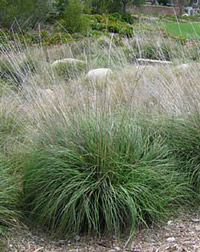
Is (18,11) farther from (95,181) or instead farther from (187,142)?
(95,181)

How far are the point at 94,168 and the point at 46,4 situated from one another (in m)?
12.9

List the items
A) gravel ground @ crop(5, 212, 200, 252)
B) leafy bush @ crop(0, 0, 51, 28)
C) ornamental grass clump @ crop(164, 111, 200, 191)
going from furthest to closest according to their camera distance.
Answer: leafy bush @ crop(0, 0, 51, 28) → ornamental grass clump @ crop(164, 111, 200, 191) → gravel ground @ crop(5, 212, 200, 252)

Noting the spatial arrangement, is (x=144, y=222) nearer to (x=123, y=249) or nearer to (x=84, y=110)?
(x=123, y=249)

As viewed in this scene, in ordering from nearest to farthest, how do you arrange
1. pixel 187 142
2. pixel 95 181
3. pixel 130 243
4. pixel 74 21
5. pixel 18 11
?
1. pixel 130 243
2. pixel 95 181
3. pixel 187 142
4. pixel 18 11
5. pixel 74 21

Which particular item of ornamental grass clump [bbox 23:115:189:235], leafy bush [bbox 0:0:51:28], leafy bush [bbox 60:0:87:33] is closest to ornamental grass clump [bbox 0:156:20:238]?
ornamental grass clump [bbox 23:115:189:235]

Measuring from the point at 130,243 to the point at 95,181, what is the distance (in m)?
0.51

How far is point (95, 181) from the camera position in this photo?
297 centimetres

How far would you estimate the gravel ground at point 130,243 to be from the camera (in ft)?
9.07

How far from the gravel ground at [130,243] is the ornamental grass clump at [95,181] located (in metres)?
0.09

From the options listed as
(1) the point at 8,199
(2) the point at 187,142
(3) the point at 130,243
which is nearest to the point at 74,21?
(2) the point at 187,142

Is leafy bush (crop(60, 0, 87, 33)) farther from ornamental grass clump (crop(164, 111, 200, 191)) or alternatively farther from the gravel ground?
the gravel ground

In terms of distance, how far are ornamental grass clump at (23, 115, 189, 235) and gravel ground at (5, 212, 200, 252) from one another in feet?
0.29

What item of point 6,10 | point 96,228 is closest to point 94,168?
point 96,228

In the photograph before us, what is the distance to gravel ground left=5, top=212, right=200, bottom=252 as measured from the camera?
2.76 metres
